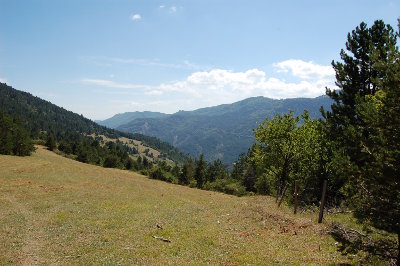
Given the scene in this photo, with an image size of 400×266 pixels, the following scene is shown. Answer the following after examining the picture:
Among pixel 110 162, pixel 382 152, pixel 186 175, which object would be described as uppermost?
pixel 382 152

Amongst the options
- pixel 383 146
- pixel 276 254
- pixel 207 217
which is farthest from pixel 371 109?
pixel 207 217

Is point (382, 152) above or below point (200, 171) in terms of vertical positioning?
above

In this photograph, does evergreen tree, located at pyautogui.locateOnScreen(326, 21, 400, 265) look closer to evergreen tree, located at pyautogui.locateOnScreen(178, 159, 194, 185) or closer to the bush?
evergreen tree, located at pyautogui.locateOnScreen(178, 159, 194, 185)

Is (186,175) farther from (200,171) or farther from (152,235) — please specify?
(152,235)

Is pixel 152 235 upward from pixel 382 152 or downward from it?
downward

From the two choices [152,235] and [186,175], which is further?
[186,175]

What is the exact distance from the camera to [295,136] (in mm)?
40125

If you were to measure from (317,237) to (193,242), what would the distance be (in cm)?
838

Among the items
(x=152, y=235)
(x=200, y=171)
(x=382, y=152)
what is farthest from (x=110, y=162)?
(x=382, y=152)

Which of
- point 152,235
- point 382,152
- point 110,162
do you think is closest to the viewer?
point 382,152

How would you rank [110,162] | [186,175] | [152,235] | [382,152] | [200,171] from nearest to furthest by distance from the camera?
[382,152], [152,235], [186,175], [200,171], [110,162]

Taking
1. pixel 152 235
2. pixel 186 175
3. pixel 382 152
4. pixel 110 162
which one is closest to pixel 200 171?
pixel 186 175

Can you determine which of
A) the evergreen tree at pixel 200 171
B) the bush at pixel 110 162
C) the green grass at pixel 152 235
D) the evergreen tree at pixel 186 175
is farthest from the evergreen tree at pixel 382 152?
the bush at pixel 110 162

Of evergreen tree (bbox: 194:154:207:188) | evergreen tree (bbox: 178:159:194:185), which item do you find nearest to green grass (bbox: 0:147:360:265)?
evergreen tree (bbox: 178:159:194:185)
